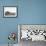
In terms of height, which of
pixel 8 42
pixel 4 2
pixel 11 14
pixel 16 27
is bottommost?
pixel 8 42

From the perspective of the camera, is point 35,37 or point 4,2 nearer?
point 35,37

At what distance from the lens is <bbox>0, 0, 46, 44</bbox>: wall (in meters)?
4.58

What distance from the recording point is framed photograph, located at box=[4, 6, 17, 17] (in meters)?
4.56

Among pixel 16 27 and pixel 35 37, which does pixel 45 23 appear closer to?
pixel 35 37

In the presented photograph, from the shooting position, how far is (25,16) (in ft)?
15.1

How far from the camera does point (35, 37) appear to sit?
431 centimetres

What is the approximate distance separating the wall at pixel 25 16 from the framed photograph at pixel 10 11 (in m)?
0.11

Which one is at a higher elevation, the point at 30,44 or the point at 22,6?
the point at 22,6

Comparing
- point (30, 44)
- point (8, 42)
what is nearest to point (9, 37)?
point (8, 42)

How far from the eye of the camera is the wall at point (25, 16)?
15.0 feet

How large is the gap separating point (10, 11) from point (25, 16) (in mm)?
537

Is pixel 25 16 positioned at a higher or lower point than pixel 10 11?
lower

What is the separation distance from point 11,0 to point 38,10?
38.6 inches

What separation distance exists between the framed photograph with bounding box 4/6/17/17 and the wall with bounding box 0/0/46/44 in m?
0.11
